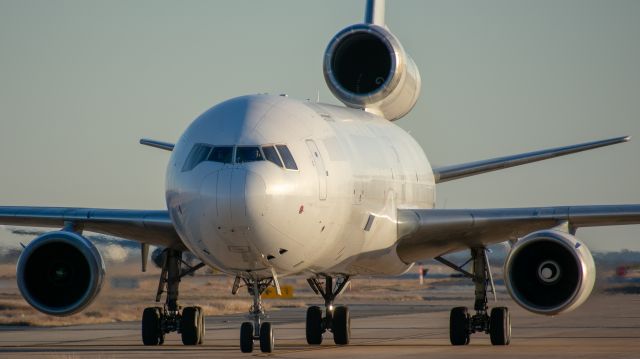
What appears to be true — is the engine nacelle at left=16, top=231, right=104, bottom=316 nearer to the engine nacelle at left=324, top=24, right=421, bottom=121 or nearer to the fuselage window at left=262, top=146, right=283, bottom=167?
the fuselage window at left=262, top=146, right=283, bottom=167

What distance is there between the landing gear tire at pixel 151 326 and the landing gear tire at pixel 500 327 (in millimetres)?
6309

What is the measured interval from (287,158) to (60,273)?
18.3ft

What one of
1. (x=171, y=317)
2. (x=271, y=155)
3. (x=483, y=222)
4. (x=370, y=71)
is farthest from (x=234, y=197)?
(x=370, y=71)

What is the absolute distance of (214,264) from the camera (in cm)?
1969

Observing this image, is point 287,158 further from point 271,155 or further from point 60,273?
point 60,273

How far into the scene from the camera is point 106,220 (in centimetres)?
2297

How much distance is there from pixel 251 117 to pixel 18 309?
835 inches

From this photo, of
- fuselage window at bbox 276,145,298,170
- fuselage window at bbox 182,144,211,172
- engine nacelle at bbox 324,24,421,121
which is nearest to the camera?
fuselage window at bbox 182,144,211,172

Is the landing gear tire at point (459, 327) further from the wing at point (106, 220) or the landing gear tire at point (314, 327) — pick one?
the wing at point (106, 220)

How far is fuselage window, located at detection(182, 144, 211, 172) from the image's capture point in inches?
744

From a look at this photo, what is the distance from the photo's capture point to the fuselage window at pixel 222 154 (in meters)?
18.6

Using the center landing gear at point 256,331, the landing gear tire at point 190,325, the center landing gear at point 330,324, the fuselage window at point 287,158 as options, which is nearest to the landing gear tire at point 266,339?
the center landing gear at point 256,331

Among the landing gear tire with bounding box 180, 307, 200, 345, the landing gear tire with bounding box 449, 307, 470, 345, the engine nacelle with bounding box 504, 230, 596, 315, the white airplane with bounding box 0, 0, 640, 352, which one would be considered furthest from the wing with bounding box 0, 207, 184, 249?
the engine nacelle with bounding box 504, 230, 596, 315

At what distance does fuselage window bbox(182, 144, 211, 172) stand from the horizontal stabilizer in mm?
10027
